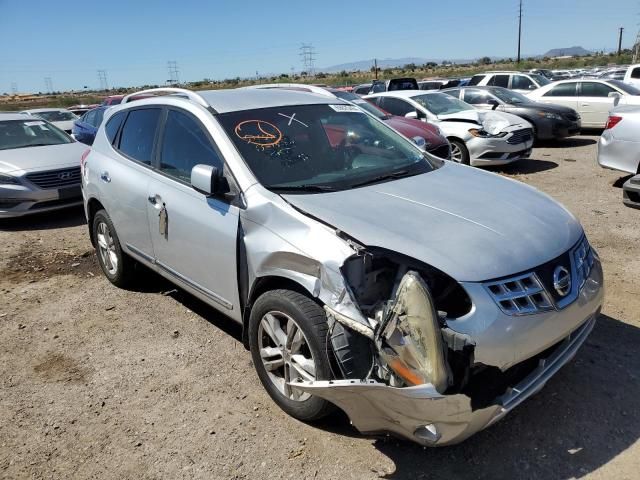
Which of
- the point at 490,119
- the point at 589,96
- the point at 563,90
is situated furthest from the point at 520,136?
the point at 563,90

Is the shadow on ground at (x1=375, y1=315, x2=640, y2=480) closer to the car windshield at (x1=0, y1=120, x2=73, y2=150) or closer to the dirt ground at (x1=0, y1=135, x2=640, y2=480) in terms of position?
the dirt ground at (x1=0, y1=135, x2=640, y2=480)

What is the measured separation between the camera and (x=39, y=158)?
8031 mm

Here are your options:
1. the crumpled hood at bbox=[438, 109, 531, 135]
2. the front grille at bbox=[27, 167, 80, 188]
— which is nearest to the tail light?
the crumpled hood at bbox=[438, 109, 531, 135]

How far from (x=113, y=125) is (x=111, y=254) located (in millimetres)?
1243

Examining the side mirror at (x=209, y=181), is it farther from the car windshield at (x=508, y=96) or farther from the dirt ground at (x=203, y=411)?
the car windshield at (x=508, y=96)

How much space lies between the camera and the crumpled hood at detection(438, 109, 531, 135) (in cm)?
989

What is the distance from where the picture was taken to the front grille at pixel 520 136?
9748 mm

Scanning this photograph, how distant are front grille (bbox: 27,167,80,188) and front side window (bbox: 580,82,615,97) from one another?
1310cm

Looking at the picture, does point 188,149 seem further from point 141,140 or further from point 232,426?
point 232,426

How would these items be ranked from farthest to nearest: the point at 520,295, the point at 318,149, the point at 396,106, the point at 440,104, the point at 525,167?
1. the point at 396,106
2. the point at 440,104
3. the point at 525,167
4. the point at 318,149
5. the point at 520,295

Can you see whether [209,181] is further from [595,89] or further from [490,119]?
[595,89]

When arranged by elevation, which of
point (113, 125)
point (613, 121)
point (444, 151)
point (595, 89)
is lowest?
point (444, 151)

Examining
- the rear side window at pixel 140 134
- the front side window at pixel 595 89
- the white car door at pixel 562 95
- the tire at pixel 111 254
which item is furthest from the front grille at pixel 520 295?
the front side window at pixel 595 89

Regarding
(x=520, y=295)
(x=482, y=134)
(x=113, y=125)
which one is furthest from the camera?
(x=482, y=134)
